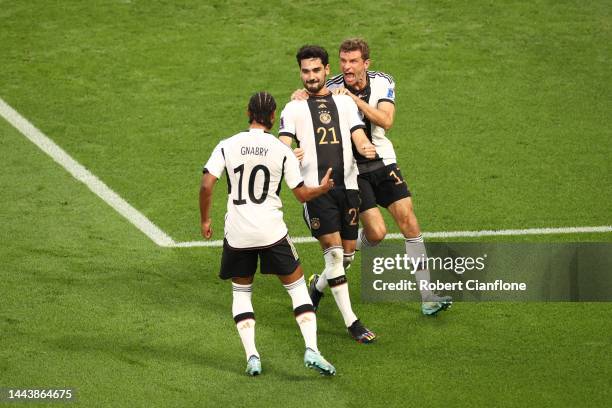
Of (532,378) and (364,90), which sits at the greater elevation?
(364,90)

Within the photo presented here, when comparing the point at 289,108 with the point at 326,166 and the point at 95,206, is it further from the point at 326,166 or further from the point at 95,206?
the point at 95,206

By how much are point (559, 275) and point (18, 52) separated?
9.74 m

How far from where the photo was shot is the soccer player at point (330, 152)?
1096 cm

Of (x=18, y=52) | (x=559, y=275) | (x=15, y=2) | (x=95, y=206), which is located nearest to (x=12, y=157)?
(x=95, y=206)

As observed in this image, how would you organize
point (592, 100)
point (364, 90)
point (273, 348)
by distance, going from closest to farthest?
1. point (273, 348)
2. point (364, 90)
3. point (592, 100)

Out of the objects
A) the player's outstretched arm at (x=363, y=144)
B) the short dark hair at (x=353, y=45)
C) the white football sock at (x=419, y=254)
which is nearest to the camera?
the player's outstretched arm at (x=363, y=144)

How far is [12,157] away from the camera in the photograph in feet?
51.1

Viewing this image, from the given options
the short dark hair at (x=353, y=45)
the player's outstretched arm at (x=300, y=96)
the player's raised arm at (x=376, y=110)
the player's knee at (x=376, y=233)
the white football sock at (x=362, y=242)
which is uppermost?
the short dark hair at (x=353, y=45)

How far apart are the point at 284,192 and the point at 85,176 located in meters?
2.46

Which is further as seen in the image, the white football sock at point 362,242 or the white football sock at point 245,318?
the white football sock at point 362,242

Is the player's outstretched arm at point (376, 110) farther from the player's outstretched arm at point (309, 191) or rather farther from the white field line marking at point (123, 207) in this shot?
the white field line marking at point (123, 207)

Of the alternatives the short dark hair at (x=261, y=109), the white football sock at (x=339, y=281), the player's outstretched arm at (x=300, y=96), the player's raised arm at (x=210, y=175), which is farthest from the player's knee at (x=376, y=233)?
the player's raised arm at (x=210, y=175)

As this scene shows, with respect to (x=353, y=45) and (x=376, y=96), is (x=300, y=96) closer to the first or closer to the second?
(x=353, y=45)

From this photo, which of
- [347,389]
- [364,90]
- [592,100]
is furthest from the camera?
[592,100]
